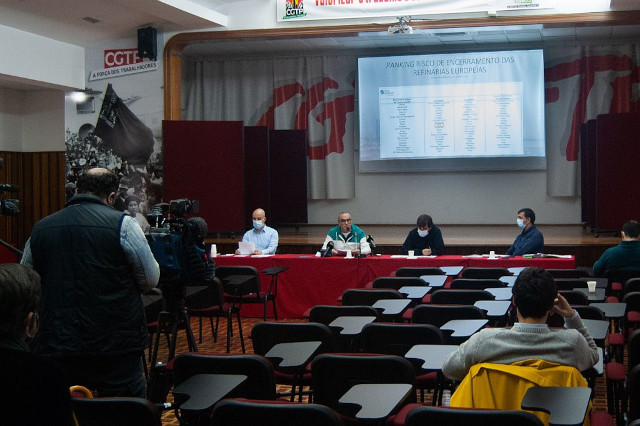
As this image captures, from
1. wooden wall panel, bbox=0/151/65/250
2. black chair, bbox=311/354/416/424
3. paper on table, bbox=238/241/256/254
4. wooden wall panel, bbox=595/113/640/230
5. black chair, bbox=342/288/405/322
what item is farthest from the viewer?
wooden wall panel, bbox=0/151/65/250

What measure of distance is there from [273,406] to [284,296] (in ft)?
21.6

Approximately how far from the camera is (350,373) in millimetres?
3525

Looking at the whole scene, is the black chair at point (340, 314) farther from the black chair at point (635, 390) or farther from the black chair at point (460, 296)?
the black chair at point (635, 390)

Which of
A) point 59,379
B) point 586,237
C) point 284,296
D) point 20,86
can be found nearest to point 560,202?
point 586,237

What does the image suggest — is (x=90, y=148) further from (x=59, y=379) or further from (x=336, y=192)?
(x=59, y=379)

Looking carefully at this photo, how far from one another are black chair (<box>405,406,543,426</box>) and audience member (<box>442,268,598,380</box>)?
2.02ft

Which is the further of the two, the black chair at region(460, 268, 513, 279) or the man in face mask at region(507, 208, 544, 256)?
the man in face mask at region(507, 208, 544, 256)

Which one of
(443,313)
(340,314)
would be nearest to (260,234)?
(340,314)

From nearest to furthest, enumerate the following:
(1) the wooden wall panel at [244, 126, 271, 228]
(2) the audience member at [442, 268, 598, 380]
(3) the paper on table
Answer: (2) the audience member at [442, 268, 598, 380]
(3) the paper on table
(1) the wooden wall panel at [244, 126, 271, 228]

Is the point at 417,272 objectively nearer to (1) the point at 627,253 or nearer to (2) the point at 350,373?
(1) the point at 627,253

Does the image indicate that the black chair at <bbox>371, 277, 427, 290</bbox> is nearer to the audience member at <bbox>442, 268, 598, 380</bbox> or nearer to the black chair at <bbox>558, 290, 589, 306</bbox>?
the black chair at <bbox>558, 290, 589, 306</bbox>

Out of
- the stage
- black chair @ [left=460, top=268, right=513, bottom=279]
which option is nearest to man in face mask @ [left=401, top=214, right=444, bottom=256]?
the stage

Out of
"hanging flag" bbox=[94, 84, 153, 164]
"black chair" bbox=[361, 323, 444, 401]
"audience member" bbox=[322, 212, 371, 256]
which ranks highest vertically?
"hanging flag" bbox=[94, 84, 153, 164]

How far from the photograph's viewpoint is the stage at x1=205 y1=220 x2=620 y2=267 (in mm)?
10695
